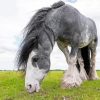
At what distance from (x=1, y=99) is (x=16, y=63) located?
1.45 metres

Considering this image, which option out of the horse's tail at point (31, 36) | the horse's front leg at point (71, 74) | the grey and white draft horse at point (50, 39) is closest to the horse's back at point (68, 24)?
the grey and white draft horse at point (50, 39)

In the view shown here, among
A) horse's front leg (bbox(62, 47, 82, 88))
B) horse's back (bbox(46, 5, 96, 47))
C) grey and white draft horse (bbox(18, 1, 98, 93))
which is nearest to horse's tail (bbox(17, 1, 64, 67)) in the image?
grey and white draft horse (bbox(18, 1, 98, 93))

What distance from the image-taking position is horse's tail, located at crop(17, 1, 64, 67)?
13.4 m

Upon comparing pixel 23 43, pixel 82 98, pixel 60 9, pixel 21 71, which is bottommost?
pixel 82 98

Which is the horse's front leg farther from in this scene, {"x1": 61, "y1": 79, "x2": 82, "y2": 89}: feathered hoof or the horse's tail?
the horse's tail

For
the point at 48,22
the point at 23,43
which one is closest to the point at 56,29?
the point at 48,22

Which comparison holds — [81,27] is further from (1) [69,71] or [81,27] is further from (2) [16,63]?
(2) [16,63]

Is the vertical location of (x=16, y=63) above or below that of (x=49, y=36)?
below

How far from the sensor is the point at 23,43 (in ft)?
44.6

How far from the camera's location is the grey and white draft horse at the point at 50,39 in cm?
1310

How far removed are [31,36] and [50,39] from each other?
0.74 meters

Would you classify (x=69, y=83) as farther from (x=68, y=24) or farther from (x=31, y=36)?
(x=31, y=36)

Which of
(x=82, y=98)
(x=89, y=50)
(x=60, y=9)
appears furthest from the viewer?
(x=89, y=50)

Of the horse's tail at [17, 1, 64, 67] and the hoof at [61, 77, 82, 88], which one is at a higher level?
the horse's tail at [17, 1, 64, 67]
